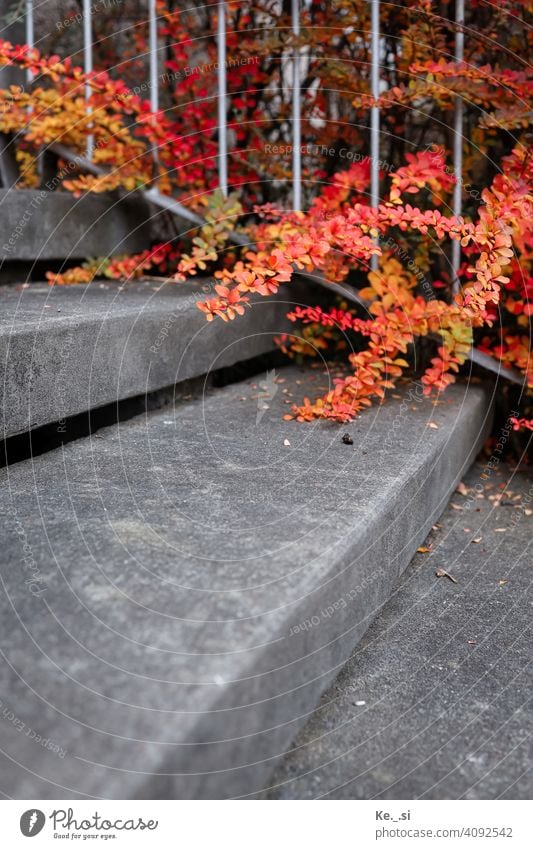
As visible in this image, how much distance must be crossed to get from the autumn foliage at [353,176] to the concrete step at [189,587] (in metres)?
0.33

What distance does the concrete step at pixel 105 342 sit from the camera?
1508 mm

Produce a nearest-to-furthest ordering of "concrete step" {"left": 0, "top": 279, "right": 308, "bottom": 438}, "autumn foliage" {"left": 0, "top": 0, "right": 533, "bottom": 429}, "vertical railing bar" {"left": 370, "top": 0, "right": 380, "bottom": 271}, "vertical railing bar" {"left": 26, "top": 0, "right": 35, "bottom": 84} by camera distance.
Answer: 1. "concrete step" {"left": 0, "top": 279, "right": 308, "bottom": 438}
2. "autumn foliage" {"left": 0, "top": 0, "right": 533, "bottom": 429}
3. "vertical railing bar" {"left": 370, "top": 0, "right": 380, "bottom": 271}
4. "vertical railing bar" {"left": 26, "top": 0, "right": 35, "bottom": 84}

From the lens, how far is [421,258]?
230 centimetres

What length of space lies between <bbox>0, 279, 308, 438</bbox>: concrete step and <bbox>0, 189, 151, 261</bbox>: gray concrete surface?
0.14 meters

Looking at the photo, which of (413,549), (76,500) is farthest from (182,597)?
(413,549)

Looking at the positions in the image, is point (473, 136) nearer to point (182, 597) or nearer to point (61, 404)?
point (61, 404)

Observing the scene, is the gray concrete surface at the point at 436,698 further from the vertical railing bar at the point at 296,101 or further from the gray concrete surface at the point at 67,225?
the gray concrete surface at the point at 67,225

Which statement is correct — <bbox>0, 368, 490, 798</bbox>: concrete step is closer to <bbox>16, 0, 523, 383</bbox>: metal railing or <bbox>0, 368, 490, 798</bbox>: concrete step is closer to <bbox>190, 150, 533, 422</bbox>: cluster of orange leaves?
<bbox>190, 150, 533, 422</bbox>: cluster of orange leaves

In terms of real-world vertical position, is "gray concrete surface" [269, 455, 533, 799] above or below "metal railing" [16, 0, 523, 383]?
below

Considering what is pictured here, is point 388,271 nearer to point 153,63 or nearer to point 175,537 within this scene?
point 153,63

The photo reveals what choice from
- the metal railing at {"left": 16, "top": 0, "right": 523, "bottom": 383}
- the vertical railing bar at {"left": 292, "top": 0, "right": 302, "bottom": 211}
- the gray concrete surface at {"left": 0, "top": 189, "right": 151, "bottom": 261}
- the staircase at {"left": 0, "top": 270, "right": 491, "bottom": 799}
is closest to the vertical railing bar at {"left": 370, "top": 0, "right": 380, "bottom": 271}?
the metal railing at {"left": 16, "top": 0, "right": 523, "bottom": 383}

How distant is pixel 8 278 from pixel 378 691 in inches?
63.9

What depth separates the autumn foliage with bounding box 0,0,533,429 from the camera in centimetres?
191

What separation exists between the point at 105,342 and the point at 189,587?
804 mm
